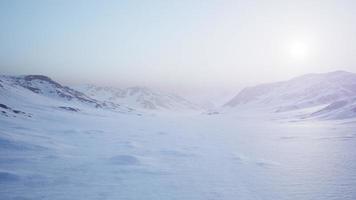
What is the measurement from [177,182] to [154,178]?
155 cm

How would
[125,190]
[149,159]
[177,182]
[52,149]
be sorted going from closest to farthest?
[125,190], [177,182], [149,159], [52,149]

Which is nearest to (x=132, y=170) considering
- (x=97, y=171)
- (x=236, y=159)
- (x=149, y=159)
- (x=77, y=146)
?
(x=97, y=171)

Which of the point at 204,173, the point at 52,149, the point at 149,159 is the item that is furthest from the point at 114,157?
the point at 204,173

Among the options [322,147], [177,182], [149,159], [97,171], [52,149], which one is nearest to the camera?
[177,182]

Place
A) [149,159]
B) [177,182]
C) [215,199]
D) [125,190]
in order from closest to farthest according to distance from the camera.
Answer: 1. [215,199]
2. [125,190]
3. [177,182]
4. [149,159]

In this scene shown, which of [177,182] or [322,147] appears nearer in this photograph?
[177,182]

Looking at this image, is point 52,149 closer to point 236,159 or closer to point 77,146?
point 77,146

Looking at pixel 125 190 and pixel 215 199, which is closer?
pixel 215 199

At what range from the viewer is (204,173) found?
18875 millimetres

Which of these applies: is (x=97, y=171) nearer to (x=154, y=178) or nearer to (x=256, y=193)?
(x=154, y=178)

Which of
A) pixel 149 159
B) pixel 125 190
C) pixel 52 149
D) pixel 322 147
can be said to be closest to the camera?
pixel 125 190

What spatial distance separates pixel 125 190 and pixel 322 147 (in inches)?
828

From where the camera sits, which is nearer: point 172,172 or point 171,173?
point 171,173

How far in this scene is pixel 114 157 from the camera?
23.1 metres
